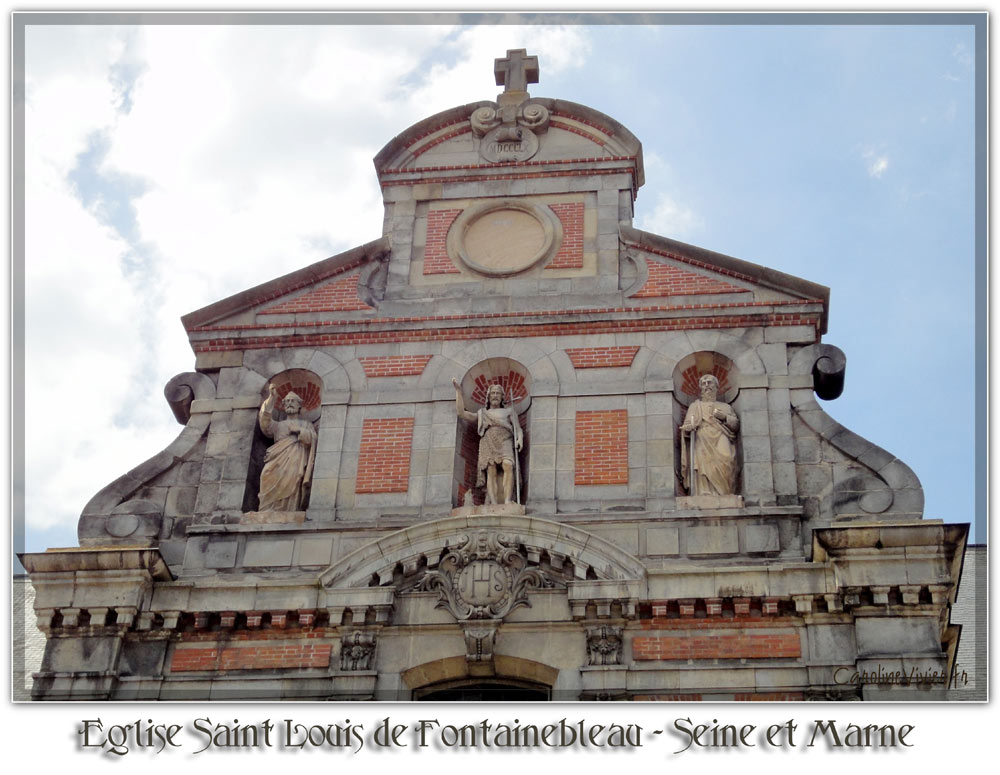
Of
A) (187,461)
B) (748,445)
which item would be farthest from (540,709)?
(187,461)

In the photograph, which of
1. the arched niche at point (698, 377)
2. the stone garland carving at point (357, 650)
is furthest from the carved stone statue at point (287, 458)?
the arched niche at point (698, 377)

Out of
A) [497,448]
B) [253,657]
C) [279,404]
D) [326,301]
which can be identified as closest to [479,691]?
[253,657]

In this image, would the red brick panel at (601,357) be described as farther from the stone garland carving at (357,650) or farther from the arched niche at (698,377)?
the stone garland carving at (357,650)

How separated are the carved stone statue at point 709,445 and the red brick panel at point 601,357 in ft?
3.36

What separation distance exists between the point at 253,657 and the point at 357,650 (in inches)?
44.8

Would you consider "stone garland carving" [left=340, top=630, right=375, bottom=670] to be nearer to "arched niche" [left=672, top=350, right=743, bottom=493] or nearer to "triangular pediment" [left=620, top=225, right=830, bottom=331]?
"arched niche" [left=672, top=350, right=743, bottom=493]

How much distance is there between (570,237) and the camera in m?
22.8

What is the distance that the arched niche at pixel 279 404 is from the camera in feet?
68.7

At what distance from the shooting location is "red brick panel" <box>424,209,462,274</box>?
2278cm

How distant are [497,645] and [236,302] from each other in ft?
20.5

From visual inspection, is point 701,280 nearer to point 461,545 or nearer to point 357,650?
point 461,545

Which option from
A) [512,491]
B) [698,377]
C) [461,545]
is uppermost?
[698,377]

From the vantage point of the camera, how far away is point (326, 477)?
67.6ft

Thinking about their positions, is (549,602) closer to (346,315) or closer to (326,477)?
(326,477)
